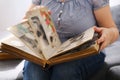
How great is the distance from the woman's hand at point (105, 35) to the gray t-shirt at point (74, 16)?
12 centimetres

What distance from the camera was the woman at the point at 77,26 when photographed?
103 cm

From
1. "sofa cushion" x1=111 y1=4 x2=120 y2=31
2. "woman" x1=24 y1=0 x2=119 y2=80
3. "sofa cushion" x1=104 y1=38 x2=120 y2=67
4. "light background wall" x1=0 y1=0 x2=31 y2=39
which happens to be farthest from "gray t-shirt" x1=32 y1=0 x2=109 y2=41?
"light background wall" x1=0 y1=0 x2=31 y2=39

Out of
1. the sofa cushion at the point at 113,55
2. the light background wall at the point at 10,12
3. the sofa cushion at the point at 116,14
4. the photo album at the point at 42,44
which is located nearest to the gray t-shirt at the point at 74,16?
the photo album at the point at 42,44

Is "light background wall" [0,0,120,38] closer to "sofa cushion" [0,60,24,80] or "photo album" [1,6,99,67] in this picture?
"sofa cushion" [0,60,24,80]

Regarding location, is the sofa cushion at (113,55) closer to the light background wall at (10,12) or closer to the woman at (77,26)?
the woman at (77,26)

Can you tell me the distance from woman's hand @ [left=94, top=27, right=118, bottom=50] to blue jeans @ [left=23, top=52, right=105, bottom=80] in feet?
0.40

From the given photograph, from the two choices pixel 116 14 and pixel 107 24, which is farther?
pixel 116 14

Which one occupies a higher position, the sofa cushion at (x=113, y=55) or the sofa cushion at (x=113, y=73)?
the sofa cushion at (x=113, y=55)

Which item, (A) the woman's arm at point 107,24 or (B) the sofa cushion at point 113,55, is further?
(B) the sofa cushion at point 113,55

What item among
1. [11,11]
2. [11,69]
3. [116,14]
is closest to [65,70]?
[11,69]

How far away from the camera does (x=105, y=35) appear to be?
998 mm

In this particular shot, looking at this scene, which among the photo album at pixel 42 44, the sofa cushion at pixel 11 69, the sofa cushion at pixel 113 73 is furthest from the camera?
the sofa cushion at pixel 11 69

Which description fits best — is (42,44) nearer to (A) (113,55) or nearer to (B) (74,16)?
(B) (74,16)

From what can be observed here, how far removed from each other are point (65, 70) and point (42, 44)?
0.49 ft
